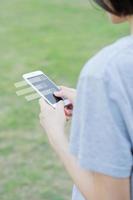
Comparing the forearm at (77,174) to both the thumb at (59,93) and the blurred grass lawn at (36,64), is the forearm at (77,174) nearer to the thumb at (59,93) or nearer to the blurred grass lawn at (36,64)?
the thumb at (59,93)

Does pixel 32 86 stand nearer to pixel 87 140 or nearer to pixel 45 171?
pixel 87 140

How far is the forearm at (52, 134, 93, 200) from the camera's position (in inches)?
38.5

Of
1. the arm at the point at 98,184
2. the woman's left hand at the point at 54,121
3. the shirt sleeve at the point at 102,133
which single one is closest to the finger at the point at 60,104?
the woman's left hand at the point at 54,121

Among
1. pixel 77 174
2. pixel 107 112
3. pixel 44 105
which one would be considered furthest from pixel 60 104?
pixel 107 112

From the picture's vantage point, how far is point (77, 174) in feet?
3.31

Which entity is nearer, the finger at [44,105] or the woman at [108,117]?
the woman at [108,117]

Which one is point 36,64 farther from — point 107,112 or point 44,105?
point 107,112

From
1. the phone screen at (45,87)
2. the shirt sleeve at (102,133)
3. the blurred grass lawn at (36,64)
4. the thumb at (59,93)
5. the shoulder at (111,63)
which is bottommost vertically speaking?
the blurred grass lawn at (36,64)

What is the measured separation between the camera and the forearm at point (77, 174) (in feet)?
3.21

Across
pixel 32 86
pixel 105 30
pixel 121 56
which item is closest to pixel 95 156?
pixel 121 56

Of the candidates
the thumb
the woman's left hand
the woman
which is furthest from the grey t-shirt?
the thumb

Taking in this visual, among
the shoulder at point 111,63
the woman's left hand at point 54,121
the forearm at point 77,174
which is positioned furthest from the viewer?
the woman's left hand at point 54,121

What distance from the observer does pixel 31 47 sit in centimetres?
471

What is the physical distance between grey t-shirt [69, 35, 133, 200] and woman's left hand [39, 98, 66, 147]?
7.4 inches
